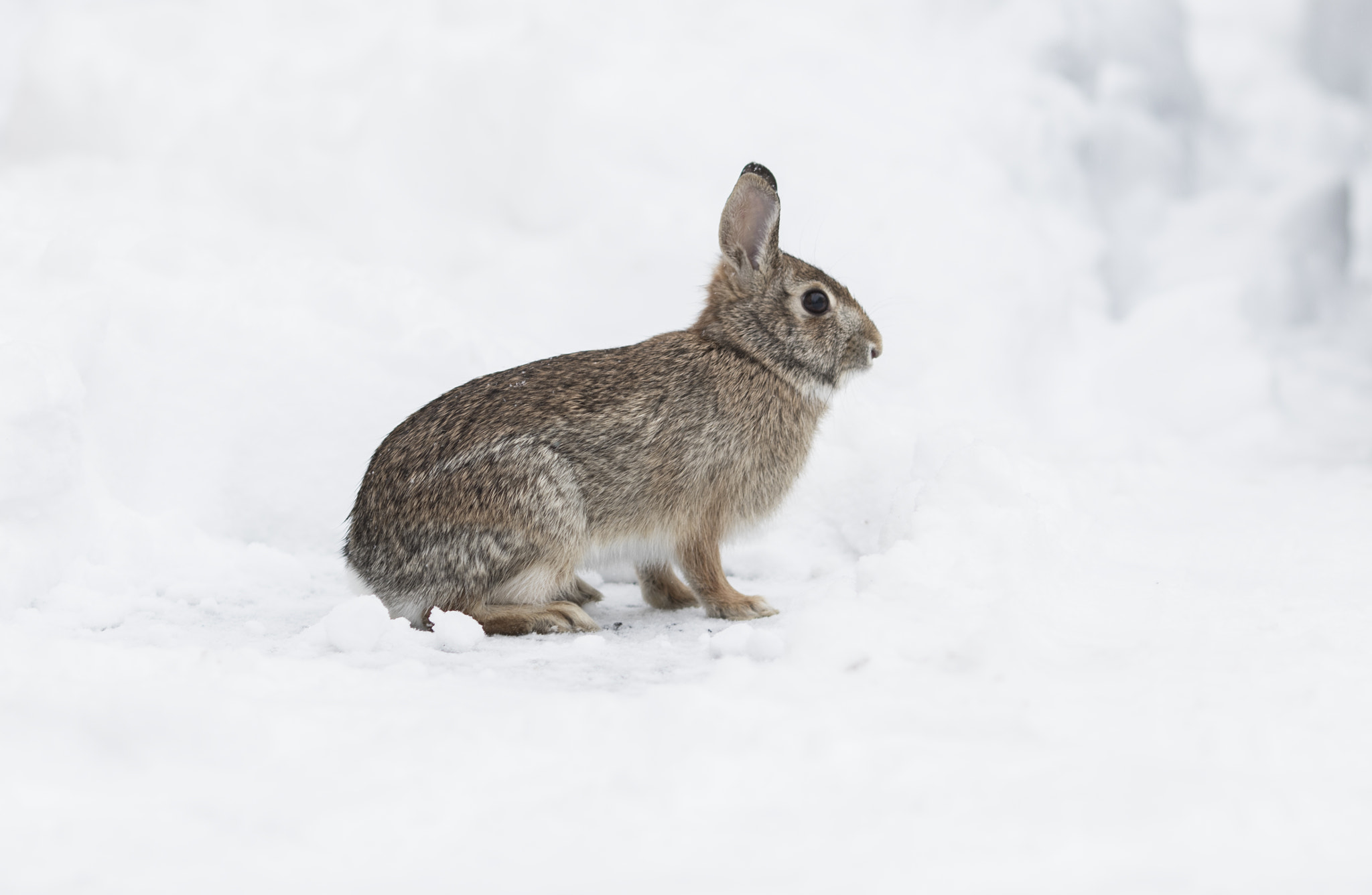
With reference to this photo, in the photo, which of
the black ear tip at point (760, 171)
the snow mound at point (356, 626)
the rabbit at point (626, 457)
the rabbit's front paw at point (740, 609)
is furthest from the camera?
the black ear tip at point (760, 171)

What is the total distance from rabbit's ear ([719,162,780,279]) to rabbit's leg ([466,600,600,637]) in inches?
63.2

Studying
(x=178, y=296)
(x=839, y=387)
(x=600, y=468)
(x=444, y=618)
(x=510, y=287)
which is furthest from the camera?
(x=510, y=287)

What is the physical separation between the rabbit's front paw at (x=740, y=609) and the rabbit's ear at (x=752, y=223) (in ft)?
4.36

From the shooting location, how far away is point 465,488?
4234mm

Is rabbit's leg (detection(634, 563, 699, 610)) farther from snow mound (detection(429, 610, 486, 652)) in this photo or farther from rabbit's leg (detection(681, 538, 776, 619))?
snow mound (detection(429, 610, 486, 652))

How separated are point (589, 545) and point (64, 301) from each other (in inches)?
118

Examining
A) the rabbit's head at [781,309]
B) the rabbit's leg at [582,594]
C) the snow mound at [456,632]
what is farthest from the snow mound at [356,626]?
the rabbit's head at [781,309]

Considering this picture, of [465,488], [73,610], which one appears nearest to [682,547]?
[465,488]

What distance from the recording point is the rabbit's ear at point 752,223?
15.6 ft

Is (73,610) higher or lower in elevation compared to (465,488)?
lower

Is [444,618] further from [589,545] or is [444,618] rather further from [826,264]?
[826,264]

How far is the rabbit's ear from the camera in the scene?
4.75 meters

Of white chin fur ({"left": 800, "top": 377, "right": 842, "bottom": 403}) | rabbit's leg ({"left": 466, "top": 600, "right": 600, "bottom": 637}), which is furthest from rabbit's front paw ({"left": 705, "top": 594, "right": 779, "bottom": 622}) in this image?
white chin fur ({"left": 800, "top": 377, "right": 842, "bottom": 403})

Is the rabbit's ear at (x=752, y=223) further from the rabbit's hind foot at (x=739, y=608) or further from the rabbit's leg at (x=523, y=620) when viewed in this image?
the rabbit's leg at (x=523, y=620)
